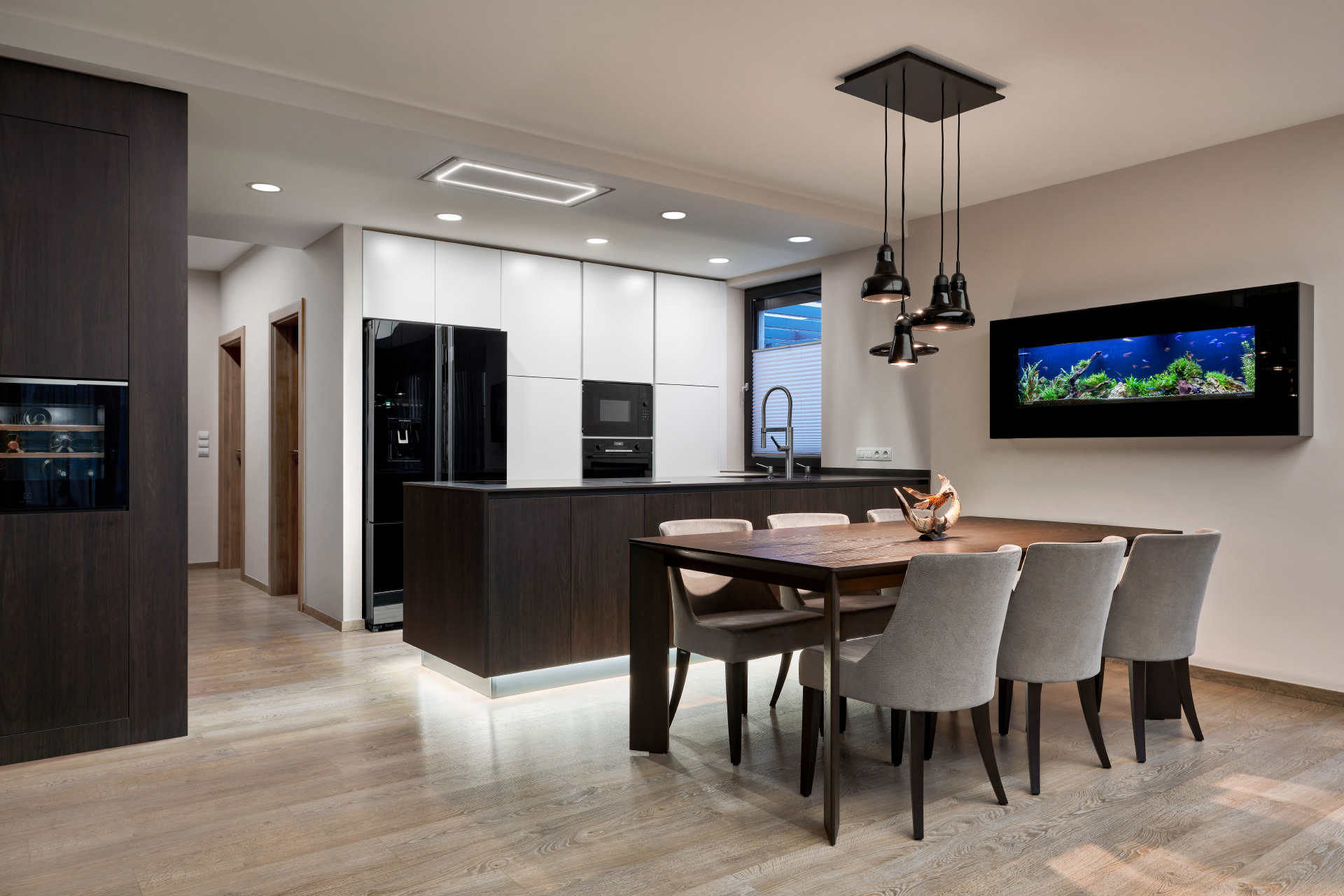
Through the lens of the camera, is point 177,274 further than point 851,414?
No

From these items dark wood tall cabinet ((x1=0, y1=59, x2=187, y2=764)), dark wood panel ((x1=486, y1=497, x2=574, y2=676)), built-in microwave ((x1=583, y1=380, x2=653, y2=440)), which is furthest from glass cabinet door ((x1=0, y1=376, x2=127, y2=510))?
built-in microwave ((x1=583, y1=380, x2=653, y2=440))

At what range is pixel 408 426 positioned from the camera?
5.48m

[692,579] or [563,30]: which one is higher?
[563,30]

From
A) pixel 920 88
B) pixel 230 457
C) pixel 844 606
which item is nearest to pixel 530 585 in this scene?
pixel 844 606

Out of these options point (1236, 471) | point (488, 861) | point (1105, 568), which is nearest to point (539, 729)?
point (488, 861)

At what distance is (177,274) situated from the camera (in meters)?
3.43

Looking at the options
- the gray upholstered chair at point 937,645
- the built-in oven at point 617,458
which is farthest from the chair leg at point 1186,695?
the built-in oven at point 617,458

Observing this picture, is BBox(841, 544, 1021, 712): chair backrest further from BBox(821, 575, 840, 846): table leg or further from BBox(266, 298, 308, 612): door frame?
BBox(266, 298, 308, 612): door frame

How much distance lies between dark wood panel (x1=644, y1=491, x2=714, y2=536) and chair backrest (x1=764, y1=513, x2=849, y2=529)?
1.27ft

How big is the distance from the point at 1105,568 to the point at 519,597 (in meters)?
2.36

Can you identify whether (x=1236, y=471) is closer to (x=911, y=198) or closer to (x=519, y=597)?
(x=911, y=198)

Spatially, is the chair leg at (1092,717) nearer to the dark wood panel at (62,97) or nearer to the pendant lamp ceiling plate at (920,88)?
the pendant lamp ceiling plate at (920,88)

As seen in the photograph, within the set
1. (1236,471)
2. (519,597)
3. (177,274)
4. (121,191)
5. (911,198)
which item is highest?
(911,198)

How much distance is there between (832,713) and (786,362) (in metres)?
4.72
